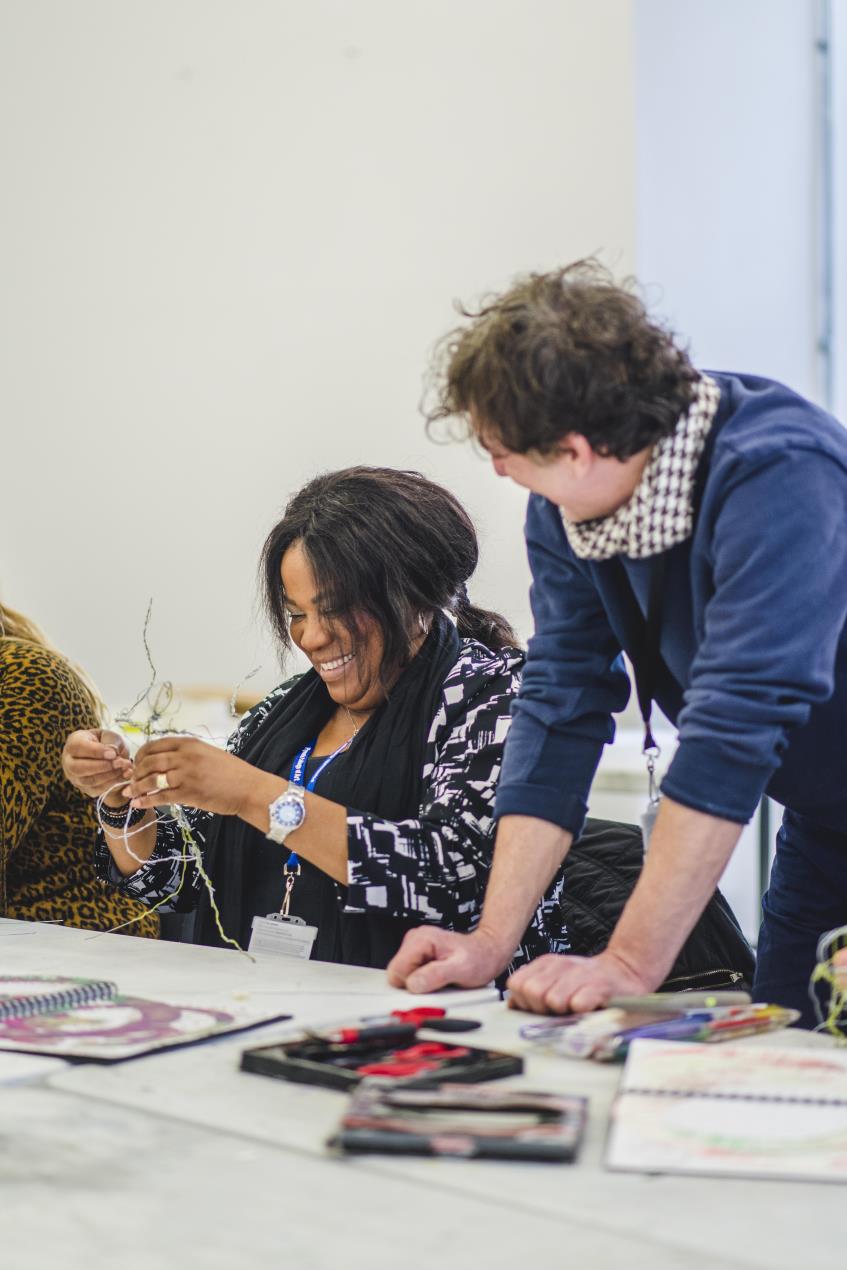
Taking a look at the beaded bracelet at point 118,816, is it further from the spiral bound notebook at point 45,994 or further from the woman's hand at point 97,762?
the spiral bound notebook at point 45,994

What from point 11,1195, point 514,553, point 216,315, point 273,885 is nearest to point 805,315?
point 514,553

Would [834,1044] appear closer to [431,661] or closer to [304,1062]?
[304,1062]

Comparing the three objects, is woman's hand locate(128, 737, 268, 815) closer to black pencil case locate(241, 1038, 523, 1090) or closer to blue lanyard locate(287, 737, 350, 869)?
blue lanyard locate(287, 737, 350, 869)

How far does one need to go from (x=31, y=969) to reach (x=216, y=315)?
3.11m

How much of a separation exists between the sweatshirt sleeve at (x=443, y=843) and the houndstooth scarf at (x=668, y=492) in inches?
22.9

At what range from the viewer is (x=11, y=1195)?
776mm

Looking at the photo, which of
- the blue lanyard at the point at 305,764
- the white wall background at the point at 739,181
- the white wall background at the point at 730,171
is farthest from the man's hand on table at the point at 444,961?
the white wall background at the point at 730,171

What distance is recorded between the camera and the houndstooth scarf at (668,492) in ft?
4.03

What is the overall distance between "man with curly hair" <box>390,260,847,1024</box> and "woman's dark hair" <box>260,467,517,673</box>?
0.59 m

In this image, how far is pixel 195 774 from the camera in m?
Result: 1.69

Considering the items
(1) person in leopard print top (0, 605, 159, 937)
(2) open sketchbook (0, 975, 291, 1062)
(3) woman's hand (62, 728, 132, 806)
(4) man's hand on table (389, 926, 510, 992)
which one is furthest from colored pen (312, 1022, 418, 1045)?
(1) person in leopard print top (0, 605, 159, 937)

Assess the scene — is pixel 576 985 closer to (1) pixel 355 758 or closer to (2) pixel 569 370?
(2) pixel 569 370

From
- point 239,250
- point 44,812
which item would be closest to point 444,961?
point 44,812

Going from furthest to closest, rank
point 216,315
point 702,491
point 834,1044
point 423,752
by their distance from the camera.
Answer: point 216,315
point 423,752
point 702,491
point 834,1044
